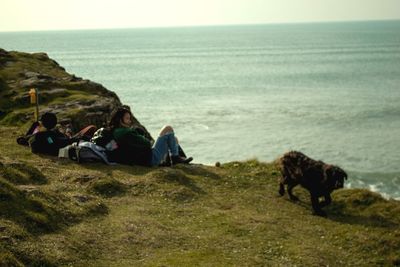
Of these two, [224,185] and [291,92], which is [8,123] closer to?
[224,185]

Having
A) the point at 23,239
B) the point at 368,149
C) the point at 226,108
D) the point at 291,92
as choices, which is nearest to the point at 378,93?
the point at 291,92

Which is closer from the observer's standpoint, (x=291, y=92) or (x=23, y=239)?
(x=23, y=239)

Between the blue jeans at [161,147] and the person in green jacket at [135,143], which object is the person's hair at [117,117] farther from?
the blue jeans at [161,147]

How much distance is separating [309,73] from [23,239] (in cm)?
10527

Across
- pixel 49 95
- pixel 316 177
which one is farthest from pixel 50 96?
pixel 316 177

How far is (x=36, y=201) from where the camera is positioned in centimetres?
1244

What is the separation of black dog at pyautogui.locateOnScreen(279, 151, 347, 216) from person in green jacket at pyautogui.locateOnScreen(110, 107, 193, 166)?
4.42 meters

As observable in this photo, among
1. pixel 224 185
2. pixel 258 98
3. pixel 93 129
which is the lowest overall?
pixel 258 98

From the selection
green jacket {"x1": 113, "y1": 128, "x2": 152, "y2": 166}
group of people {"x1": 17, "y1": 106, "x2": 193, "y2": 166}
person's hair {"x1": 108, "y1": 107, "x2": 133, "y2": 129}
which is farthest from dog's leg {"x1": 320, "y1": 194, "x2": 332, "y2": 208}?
person's hair {"x1": 108, "y1": 107, "x2": 133, "y2": 129}

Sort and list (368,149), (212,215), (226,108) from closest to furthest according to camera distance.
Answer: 1. (212,215)
2. (368,149)
3. (226,108)

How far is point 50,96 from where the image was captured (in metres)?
26.6

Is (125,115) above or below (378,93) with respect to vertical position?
above

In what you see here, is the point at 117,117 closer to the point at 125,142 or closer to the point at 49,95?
the point at 125,142

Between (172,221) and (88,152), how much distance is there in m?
5.31
